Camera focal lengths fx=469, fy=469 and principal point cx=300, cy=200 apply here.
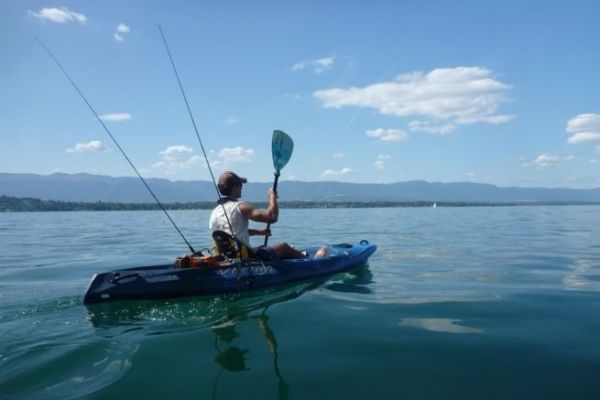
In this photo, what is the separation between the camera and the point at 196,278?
7723mm

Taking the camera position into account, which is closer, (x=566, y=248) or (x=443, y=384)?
(x=443, y=384)

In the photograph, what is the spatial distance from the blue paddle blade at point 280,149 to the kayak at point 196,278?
7.18 feet

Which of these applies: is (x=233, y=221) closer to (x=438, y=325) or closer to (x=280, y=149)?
(x=280, y=149)

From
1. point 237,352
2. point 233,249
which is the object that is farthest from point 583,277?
point 237,352

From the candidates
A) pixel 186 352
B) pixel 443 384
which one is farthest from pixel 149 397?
pixel 443 384

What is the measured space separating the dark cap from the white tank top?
0.22 m

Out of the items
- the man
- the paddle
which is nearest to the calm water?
the man

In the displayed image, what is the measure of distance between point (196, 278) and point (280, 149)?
12.0ft

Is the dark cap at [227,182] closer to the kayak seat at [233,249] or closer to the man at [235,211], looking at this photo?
the man at [235,211]

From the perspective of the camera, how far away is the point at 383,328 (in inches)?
242

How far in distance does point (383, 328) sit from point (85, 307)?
4.51m

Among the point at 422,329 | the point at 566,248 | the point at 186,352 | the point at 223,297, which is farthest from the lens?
the point at 566,248

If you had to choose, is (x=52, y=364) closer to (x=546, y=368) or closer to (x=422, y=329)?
(x=422, y=329)

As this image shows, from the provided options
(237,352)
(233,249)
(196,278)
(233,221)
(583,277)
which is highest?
(233,221)
